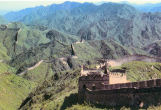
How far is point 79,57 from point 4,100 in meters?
91.6

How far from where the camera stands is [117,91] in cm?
3203

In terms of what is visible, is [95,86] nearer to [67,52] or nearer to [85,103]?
[85,103]

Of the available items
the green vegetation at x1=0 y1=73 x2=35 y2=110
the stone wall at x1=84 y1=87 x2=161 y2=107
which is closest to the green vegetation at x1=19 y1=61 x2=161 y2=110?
the stone wall at x1=84 y1=87 x2=161 y2=107

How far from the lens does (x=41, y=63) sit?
16350 cm

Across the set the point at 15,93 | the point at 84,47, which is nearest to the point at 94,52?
the point at 84,47

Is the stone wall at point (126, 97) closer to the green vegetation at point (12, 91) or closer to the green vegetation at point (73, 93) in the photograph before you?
the green vegetation at point (73, 93)

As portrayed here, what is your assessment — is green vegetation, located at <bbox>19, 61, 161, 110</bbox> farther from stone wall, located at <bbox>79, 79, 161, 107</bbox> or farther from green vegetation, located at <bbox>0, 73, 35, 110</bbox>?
green vegetation, located at <bbox>0, 73, 35, 110</bbox>

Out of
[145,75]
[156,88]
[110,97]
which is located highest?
[156,88]

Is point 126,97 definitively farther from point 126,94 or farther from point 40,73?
point 40,73

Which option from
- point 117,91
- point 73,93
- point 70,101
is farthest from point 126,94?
point 73,93

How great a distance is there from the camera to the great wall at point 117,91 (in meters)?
29.0

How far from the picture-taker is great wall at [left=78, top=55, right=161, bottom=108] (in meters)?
29.0

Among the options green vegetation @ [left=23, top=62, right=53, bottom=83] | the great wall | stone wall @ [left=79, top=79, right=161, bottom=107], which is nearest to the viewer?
stone wall @ [left=79, top=79, right=161, bottom=107]

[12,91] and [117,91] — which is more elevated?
[117,91]
